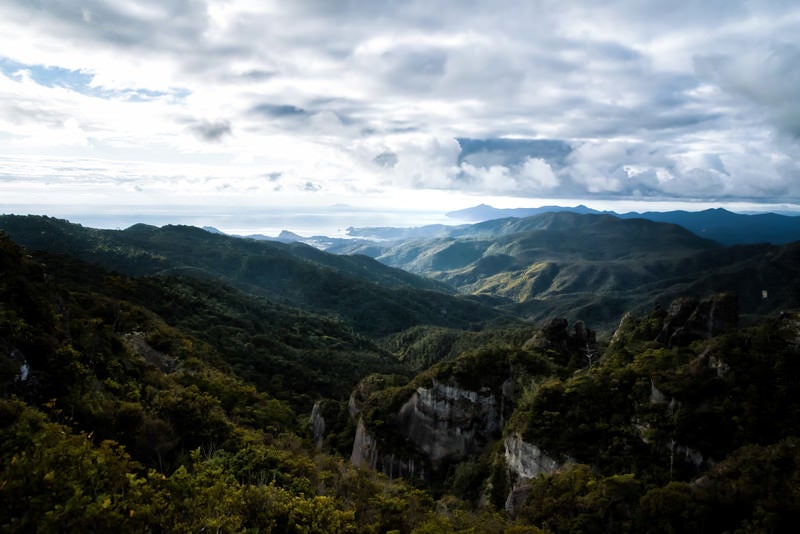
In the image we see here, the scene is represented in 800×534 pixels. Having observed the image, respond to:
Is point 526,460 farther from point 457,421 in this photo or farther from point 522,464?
point 457,421

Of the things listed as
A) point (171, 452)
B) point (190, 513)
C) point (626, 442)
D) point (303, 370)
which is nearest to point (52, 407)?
point (171, 452)

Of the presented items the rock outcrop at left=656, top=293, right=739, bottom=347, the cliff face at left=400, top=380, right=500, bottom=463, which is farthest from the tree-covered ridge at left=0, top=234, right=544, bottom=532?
the rock outcrop at left=656, top=293, right=739, bottom=347

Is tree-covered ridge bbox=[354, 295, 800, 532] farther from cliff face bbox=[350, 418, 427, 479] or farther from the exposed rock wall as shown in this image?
the exposed rock wall

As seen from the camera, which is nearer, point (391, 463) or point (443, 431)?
point (443, 431)

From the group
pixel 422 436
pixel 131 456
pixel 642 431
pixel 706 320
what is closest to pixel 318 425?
pixel 422 436

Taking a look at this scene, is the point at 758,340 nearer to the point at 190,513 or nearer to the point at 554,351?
the point at 554,351
